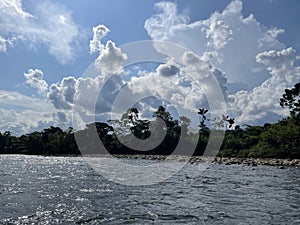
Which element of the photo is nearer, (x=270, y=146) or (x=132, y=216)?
(x=132, y=216)

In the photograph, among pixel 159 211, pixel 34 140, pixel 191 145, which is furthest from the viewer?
pixel 34 140

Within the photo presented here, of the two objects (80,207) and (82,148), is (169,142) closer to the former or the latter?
(82,148)

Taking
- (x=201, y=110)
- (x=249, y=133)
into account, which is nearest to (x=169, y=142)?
(x=201, y=110)

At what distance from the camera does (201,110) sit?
116 meters

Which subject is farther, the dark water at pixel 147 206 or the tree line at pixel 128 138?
the tree line at pixel 128 138

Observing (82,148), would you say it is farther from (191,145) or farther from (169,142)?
(191,145)

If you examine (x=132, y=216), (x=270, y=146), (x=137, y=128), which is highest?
(x=137, y=128)

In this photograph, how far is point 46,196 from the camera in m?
19.3

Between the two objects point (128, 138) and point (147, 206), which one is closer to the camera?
point (147, 206)

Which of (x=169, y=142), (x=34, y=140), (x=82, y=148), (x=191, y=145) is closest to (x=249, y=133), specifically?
(x=191, y=145)

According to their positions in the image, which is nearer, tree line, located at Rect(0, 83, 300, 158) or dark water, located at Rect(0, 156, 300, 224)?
dark water, located at Rect(0, 156, 300, 224)

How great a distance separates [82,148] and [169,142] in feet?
109

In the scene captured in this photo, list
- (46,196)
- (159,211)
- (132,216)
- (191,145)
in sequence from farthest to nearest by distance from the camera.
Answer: (191,145), (46,196), (159,211), (132,216)

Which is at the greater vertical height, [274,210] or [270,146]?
[270,146]
